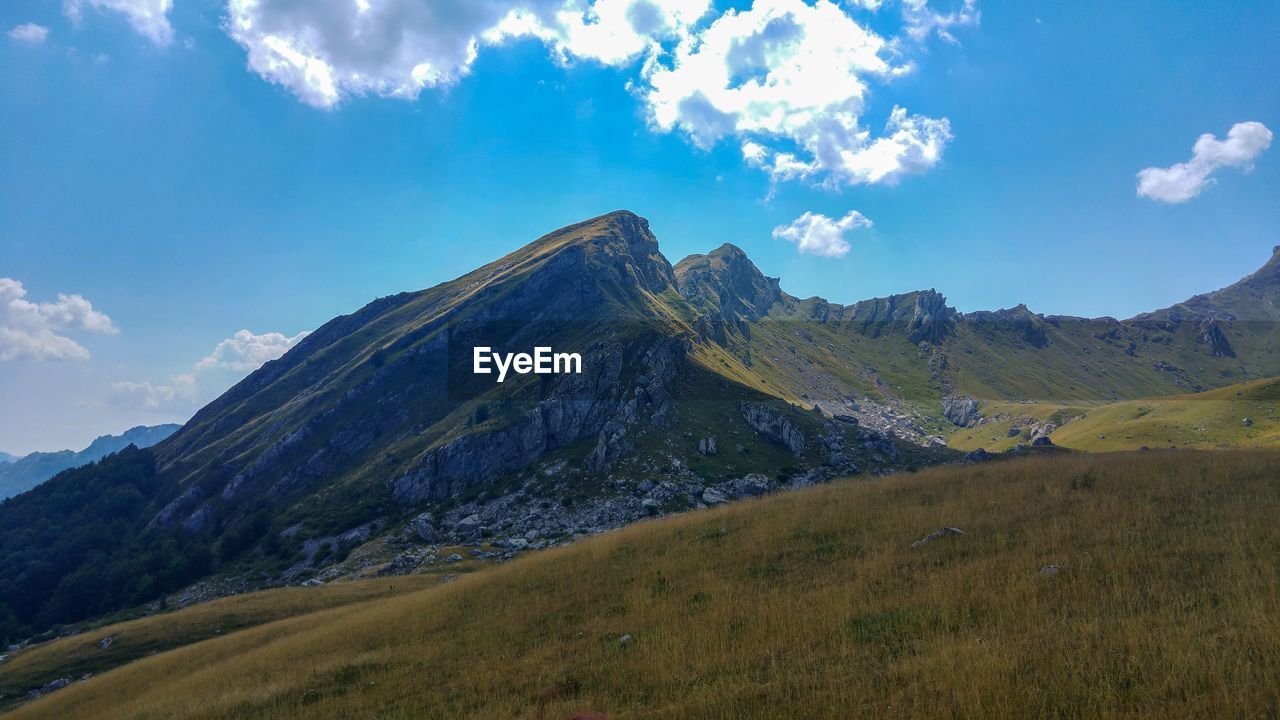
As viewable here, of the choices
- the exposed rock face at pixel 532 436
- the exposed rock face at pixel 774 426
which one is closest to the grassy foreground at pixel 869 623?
the exposed rock face at pixel 774 426

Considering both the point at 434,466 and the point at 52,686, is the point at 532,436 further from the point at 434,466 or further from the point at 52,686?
the point at 52,686

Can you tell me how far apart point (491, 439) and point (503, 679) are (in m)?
92.6

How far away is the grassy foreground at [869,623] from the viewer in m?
7.20

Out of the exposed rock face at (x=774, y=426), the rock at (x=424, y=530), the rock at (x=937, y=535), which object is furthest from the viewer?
the exposed rock face at (x=774, y=426)

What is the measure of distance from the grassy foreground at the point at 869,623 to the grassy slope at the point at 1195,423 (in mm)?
113993

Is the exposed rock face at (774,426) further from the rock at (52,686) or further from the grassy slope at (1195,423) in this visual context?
the rock at (52,686)

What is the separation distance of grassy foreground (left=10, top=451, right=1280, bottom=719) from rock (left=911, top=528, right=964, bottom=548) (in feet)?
0.82

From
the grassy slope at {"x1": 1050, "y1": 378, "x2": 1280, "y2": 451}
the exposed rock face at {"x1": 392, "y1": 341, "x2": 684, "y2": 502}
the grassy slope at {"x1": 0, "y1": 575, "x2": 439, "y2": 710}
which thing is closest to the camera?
the grassy slope at {"x1": 0, "y1": 575, "x2": 439, "y2": 710}

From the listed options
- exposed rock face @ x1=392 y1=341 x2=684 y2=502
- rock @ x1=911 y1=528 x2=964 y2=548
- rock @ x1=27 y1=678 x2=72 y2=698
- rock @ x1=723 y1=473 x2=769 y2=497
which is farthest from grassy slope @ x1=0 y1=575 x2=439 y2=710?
exposed rock face @ x1=392 y1=341 x2=684 y2=502

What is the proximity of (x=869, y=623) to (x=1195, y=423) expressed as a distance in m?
153

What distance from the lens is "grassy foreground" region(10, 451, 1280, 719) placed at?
720 centimetres

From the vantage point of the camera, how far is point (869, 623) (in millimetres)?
10320

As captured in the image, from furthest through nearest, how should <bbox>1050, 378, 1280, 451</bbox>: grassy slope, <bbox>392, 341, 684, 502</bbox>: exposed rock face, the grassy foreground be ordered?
<bbox>1050, 378, 1280, 451</bbox>: grassy slope < <bbox>392, 341, 684, 502</bbox>: exposed rock face < the grassy foreground

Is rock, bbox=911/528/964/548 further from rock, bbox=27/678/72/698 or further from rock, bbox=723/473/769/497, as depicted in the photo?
rock, bbox=723/473/769/497
